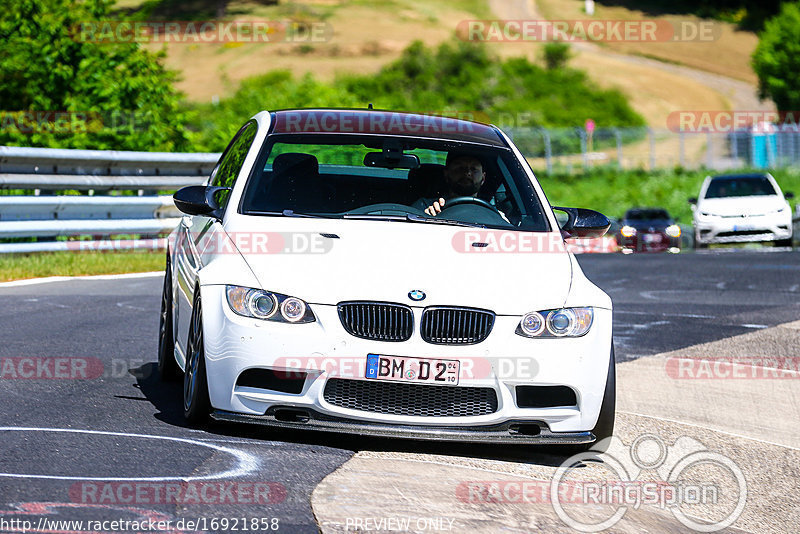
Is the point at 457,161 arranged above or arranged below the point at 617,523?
above

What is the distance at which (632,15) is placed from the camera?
110m

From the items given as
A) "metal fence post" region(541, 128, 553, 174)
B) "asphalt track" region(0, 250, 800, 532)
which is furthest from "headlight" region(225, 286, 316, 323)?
"metal fence post" region(541, 128, 553, 174)

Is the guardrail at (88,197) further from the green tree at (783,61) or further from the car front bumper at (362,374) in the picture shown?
the green tree at (783,61)

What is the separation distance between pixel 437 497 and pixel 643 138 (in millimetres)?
44414

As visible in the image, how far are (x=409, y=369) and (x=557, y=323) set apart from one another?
77cm

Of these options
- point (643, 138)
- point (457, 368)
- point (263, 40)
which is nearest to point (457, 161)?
point (457, 368)

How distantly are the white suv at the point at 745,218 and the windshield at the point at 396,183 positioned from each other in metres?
18.7

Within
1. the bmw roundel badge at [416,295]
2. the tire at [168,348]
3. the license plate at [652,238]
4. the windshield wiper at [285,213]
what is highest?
the windshield wiper at [285,213]

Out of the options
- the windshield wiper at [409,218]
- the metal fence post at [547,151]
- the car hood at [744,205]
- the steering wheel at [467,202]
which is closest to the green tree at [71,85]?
the car hood at [744,205]

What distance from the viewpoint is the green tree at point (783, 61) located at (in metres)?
69.9

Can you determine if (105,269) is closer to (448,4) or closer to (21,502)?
(21,502)

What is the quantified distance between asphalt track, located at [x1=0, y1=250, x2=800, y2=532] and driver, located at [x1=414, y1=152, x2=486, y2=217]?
5.09 feet

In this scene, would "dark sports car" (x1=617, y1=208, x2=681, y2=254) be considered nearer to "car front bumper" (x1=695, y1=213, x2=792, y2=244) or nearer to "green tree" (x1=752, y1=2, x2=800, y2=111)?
"car front bumper" (x1=695, y1=213, x2=792, y2=244)

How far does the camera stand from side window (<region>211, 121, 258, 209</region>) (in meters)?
7.73
